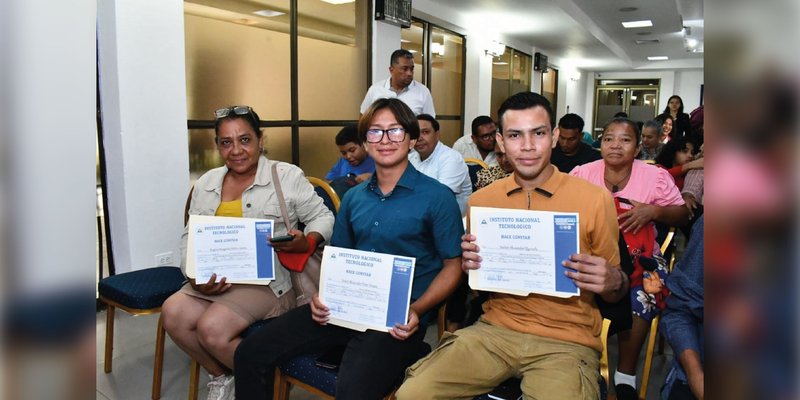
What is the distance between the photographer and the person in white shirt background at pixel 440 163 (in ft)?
10.8

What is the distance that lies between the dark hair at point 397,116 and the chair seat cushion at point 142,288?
4.03ft

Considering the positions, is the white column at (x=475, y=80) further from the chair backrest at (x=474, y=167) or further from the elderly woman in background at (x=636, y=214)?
the elderly woman in background at (x=636, y=214)

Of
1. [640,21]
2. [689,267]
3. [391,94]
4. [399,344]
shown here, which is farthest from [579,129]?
[640,21]

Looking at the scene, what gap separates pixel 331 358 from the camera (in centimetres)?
171

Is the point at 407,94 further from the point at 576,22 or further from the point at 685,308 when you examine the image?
the point at 576,22

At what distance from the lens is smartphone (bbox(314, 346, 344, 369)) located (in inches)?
66.0

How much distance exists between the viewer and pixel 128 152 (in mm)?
3230

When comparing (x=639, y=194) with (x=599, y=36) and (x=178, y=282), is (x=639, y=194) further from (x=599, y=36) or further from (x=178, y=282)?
(x=599, y=36)

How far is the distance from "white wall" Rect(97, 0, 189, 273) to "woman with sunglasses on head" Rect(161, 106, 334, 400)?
3.97 ft

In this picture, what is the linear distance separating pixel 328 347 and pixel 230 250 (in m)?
0.55

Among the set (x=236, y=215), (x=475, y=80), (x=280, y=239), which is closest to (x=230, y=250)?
(x=280, y=239)

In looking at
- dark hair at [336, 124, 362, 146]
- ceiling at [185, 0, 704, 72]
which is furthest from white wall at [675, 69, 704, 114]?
dark hair at [336, 124, 362, 146]

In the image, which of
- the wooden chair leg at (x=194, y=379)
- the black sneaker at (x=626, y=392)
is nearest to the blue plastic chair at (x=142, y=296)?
the wooden chair leg at (x=194, y=379)

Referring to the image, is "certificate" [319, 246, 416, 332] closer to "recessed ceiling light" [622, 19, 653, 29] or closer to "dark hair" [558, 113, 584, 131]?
"dark hair" [558, 113, 584, 131]
